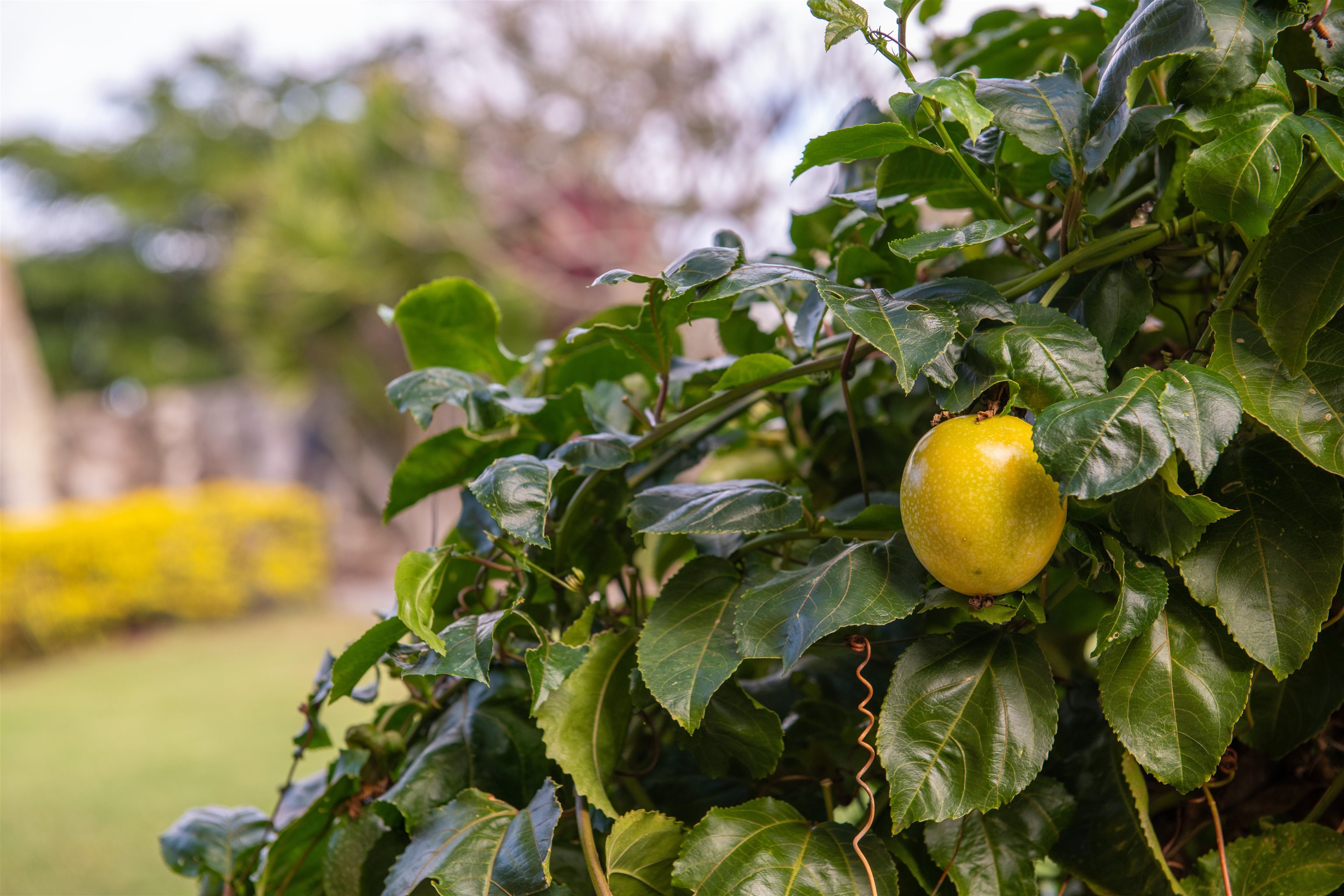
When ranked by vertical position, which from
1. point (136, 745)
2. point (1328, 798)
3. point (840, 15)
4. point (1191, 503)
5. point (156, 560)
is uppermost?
point (840, 15)

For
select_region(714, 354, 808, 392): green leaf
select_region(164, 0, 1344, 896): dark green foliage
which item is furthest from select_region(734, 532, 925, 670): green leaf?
select_region(714, 354, 808, 392): green leaf

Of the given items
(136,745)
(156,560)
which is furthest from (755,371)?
(156,560)

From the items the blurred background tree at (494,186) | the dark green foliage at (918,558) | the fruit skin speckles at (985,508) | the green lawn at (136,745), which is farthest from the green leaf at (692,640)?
the blurred background tree at (494,186)

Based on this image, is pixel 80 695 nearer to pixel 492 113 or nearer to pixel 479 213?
pixel 479 213

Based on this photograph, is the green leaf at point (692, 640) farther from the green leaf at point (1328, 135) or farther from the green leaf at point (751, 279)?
the green leaf at point (1328, 135)

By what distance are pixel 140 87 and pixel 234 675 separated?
484 inches

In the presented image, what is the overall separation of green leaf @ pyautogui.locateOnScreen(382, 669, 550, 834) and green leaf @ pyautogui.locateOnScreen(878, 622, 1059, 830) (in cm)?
22

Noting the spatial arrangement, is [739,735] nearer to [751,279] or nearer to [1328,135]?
[751,279]

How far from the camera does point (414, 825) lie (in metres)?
0.49

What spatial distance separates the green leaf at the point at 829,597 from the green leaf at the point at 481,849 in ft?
0.43

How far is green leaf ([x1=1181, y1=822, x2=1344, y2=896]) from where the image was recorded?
474 millimetres

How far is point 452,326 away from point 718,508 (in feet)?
0.84

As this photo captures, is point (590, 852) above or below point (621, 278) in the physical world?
below

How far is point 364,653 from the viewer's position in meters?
0.48
